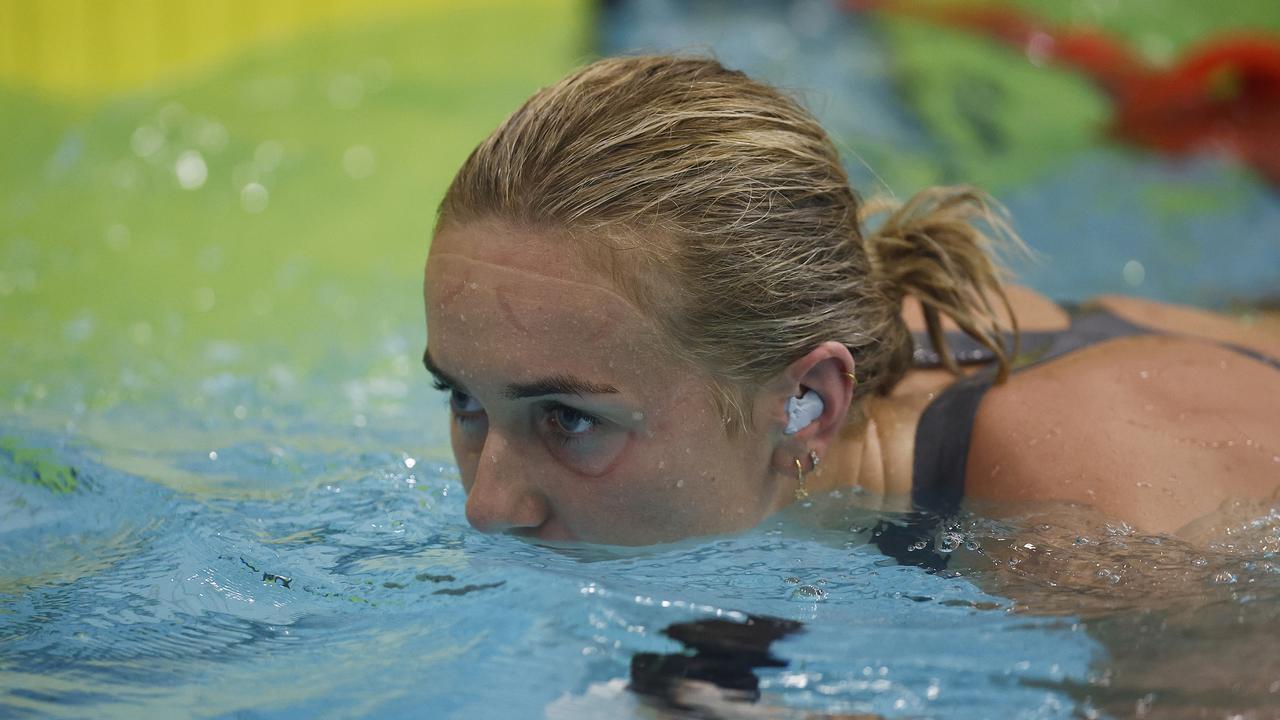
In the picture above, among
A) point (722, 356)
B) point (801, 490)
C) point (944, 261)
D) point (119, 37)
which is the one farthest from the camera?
point (119, 37)

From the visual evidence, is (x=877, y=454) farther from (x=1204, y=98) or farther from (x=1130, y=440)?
(x=1204, y=98)

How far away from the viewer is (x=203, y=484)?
268 cm

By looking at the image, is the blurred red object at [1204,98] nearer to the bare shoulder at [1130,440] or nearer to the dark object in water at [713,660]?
the bare shoulder at [1130,440]

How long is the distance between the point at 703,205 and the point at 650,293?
0.55 feet

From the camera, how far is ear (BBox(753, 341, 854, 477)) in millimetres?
2184

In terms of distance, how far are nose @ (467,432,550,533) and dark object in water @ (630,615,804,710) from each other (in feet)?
1.05

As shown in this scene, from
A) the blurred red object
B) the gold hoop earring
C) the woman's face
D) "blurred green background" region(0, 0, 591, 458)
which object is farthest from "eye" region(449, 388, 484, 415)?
the blurred red object

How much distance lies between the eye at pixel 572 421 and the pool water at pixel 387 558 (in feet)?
0.68

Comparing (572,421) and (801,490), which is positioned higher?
(572,421)

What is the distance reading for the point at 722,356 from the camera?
6.92 feet

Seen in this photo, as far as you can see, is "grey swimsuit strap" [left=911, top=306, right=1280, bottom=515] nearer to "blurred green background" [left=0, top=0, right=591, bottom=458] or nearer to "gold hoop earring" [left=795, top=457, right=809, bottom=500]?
"gold hoop earring" [left=795, top=457, right=809, bottom=500]

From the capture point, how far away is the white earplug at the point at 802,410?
7.23 feet

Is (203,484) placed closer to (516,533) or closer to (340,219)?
(516,533)

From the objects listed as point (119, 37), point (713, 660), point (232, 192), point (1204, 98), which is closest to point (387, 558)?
point (713, 660)
